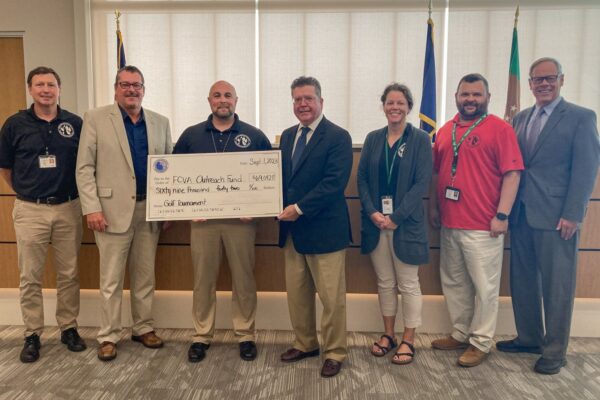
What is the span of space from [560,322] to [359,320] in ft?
4.07

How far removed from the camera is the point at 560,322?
235 centimetres

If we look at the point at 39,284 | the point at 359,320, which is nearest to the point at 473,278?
the point at 359,320

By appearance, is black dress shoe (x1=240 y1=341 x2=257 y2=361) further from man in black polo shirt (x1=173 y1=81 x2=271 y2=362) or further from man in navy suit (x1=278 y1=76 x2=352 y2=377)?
man in navy suit (x1=278 y1=76 x2=352 y2=377)

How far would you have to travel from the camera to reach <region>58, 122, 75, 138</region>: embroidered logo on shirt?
98.5 inches

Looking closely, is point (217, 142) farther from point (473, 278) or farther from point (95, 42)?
point (95, 42)

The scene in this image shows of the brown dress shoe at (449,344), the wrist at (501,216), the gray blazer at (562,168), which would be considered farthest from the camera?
the brown dress shoe at (449,344)

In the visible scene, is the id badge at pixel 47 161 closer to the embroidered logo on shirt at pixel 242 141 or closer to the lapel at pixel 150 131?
the lapel at pixel 150 131

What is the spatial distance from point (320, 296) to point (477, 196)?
108 centimetres

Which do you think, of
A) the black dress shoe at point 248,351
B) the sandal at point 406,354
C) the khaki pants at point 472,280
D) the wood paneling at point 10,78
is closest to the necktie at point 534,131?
the khaki pants at point 472,280

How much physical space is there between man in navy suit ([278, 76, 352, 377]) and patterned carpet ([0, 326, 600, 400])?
21cm

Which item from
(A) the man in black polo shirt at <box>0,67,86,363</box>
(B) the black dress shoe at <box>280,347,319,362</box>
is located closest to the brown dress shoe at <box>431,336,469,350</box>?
(B) the black dress shoe at <box>280,347,319,362</box>

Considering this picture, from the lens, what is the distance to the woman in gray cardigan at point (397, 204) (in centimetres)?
235

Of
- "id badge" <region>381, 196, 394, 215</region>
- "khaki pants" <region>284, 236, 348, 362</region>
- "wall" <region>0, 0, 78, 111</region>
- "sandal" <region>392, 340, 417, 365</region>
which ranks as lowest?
"sandal" <region>392, 340, 417, 365</region>

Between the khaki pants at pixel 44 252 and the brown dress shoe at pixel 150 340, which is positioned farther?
the brown dress shoe at pixel 150 340
